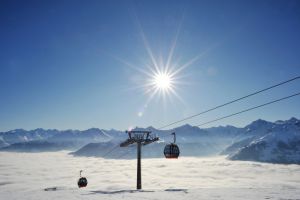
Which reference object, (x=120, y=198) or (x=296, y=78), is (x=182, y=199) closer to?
(x=120, y=198)

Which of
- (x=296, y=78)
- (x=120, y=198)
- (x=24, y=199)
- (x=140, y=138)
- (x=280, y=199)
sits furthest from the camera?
(x=140, y=138)

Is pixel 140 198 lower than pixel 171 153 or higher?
lower

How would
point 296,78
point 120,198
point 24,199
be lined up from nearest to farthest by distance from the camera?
point 296,78 < point 120,198 < point 24,199

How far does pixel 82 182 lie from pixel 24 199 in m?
32.7

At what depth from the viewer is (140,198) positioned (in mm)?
34594

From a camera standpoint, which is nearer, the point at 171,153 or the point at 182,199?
the point at 182,199

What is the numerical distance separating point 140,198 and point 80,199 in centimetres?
672

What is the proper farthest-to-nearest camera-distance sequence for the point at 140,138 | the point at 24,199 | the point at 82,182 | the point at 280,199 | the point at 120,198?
the point at 82,182 → the point at 140,138 → the point at 24,199 → the point at 120,198 → the point at 280,199

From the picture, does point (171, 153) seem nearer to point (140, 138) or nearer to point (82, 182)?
point (140, 138)

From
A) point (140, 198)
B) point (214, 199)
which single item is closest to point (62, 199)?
point (140, 198)

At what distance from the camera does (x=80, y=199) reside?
34.6m

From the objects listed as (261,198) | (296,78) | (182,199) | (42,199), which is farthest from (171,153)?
(296,78)

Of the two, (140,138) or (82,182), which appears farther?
(82,182)

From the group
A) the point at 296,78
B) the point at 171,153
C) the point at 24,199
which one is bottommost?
the point at 24,199
